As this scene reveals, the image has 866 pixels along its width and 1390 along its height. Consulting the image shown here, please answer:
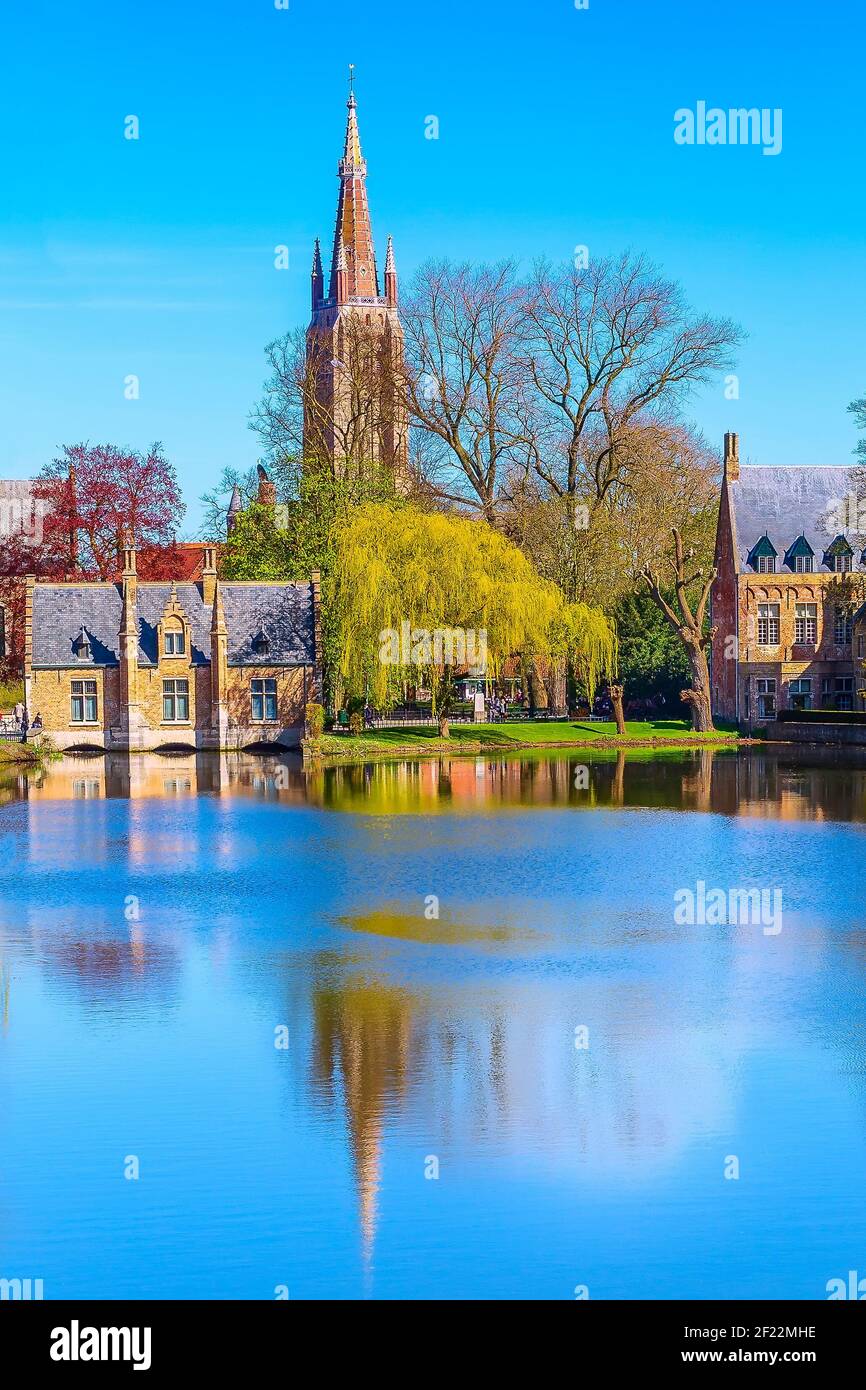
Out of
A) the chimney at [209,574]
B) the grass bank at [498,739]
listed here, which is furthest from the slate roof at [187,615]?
the grass bank at [498,739]

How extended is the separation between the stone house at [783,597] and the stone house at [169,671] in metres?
22.5

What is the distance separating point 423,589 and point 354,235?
315 ft

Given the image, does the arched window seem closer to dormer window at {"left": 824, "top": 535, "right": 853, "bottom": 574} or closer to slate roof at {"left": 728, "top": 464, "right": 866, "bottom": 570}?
slate roof at {"left": 728, "top": 464, "right": 866, "bottom": 570}

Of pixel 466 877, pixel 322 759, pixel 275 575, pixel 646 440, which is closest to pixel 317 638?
pixel 275 575

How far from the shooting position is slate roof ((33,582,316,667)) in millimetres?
70500

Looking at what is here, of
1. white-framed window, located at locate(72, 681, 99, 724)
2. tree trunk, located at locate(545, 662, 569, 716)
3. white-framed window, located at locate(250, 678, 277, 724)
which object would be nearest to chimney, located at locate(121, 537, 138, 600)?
white-framed window, located at locate(72, 681, 99, 724)

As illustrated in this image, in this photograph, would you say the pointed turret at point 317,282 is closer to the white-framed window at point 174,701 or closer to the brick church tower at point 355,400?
the brick church tower at point 355,400

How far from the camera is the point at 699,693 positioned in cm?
7156

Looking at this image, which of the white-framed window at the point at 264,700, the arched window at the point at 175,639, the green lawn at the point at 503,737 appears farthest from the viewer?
the white-framed window at the point at 264,700

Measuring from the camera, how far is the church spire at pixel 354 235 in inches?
5664

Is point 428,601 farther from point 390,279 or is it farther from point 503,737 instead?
point 390,279

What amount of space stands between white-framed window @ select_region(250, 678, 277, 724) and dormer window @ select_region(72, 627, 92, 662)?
7280 mm

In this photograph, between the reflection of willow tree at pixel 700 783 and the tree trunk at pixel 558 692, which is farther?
the tree trunk at pixel 558 692

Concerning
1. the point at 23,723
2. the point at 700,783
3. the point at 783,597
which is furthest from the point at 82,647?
the point at 783,597
